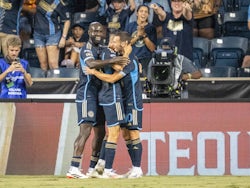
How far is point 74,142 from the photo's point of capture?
14.3 meters

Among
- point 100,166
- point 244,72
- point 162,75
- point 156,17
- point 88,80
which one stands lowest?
point 100,166

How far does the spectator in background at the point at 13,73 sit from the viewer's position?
576 inches

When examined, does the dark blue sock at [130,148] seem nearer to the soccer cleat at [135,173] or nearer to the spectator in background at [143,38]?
the soccer cleat at [135,173]

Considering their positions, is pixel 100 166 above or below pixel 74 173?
above

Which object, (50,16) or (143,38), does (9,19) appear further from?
(143,38)

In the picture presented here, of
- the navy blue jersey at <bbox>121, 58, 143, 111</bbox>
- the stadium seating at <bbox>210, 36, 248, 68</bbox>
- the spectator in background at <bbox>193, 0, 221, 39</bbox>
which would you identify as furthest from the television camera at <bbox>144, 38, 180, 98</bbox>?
the spectator in background at <bbox>193, 0, 221, 39</bbox>

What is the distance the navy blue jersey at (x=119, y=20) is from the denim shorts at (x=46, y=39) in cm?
99

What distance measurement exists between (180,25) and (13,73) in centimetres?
354

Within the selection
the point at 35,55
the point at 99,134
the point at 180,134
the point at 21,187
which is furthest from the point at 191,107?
the point at 35,55

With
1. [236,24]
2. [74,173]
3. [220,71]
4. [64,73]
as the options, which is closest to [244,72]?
[220,71]

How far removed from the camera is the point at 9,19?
17812mm

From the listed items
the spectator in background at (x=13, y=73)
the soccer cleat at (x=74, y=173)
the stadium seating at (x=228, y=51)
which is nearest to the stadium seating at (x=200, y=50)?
the stadium seating at (x=228, y=51)

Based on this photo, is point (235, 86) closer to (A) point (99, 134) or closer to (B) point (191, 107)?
(B) point (191, 107)

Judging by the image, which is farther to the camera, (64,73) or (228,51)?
(228,51)
